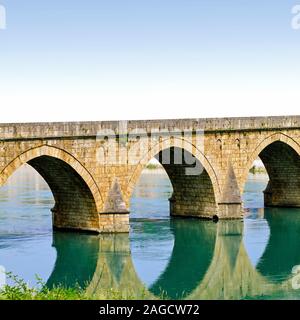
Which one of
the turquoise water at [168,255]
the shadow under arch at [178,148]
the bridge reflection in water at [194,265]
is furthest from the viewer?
the shadow under arch at [178,148]

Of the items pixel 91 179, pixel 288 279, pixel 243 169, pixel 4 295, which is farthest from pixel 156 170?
pixel 4 295

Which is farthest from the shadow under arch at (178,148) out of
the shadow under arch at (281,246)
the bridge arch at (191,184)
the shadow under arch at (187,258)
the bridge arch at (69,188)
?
the shadow under arch at (281,246)

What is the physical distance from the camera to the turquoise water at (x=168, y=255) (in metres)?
20.4

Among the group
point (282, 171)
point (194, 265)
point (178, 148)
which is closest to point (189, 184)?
point (178, 148)

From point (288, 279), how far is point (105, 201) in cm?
820

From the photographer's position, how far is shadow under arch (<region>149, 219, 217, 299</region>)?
65.1 ft

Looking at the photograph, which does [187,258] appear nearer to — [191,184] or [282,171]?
[191,184]

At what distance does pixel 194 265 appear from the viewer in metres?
23.5

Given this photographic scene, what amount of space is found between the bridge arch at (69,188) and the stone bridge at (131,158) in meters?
0.04

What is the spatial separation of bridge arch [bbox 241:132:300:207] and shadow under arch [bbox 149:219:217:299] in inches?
246

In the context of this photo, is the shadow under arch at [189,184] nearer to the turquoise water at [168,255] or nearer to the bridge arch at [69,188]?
the turquoise water at [168,255]

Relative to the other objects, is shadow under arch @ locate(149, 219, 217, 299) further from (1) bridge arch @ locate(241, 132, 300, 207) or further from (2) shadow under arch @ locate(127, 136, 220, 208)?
(1) bridge arch @ locate(241, 132, 300, 207)
